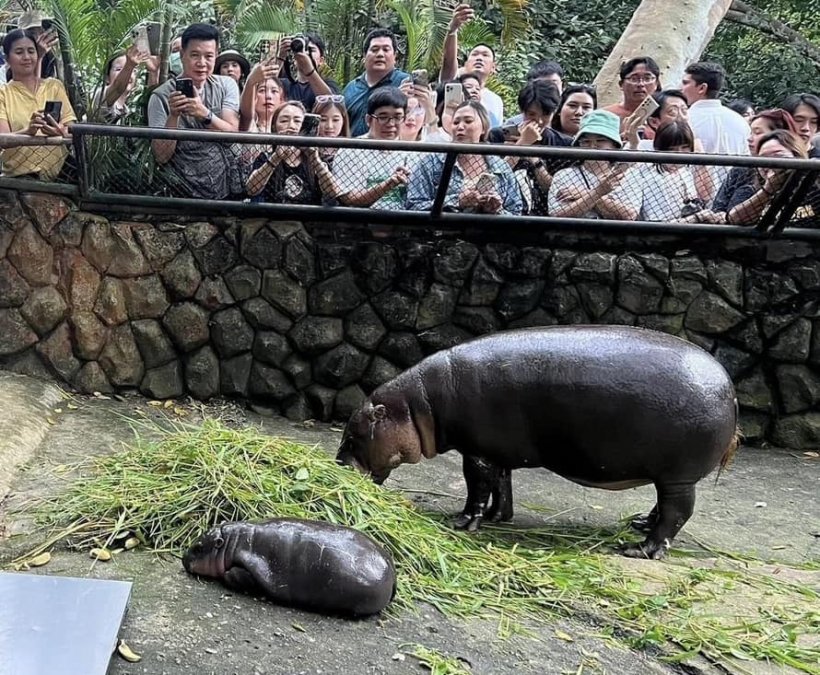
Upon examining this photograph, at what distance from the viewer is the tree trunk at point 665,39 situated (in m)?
8.62

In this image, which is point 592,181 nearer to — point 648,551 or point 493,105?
point 493,105

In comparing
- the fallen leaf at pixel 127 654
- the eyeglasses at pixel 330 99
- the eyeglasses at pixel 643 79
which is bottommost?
the fallen leaf at pixel 127 654

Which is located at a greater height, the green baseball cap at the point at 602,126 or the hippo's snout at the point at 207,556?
the green baseball cap at the point at 602,126

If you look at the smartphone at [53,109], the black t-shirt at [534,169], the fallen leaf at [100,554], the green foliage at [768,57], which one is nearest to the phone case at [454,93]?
the black t-shirt at [534,169]

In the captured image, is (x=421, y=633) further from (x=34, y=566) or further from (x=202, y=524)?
(x=34, y=566)

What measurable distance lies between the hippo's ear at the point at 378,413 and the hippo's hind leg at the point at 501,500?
0.56 m

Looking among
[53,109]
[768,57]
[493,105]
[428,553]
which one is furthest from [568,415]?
[768,57]

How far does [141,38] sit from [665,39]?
493cm

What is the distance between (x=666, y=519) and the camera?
4324mm

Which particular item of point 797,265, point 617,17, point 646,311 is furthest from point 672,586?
point 617,17

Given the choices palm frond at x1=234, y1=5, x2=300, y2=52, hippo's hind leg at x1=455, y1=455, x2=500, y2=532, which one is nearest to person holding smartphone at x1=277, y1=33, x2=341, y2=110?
palm frond at x1=234, y1=5, x2=300, y2=52

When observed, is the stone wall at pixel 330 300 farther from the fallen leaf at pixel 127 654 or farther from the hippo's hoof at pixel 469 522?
the fallen leaf at pixel 127 654

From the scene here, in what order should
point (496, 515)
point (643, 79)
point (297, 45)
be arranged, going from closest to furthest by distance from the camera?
point (496, 515) → point (297, 45) → point (643, 79)

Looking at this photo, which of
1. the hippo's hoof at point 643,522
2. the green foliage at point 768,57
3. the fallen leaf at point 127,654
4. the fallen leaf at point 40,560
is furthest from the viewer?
the green foliage at point 768,57
